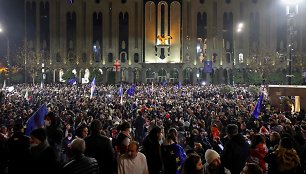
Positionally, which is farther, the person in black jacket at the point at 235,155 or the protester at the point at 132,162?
the person in black jacket at the point at 235,155

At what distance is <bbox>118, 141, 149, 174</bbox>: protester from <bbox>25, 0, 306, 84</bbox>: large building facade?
70.9 meters

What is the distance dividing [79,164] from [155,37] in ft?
239

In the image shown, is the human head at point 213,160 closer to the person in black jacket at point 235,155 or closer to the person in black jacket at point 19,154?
the person in black jacket at point 235,155

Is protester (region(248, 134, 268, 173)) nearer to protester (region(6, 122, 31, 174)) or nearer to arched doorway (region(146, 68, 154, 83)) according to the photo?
protester (region(6, 122, 31, 174))

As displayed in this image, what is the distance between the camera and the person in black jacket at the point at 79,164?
5867 millimetres

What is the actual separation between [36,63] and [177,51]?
25259 mm

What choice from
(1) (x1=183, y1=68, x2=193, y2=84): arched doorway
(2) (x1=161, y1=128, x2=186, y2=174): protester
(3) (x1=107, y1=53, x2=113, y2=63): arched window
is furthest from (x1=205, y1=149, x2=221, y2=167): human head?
(3) (x1=107, y1=53, x2=113, y2=63): arched window

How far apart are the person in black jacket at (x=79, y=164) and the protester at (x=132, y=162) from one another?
1.72 feet

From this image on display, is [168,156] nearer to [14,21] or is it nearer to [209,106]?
[209,106]

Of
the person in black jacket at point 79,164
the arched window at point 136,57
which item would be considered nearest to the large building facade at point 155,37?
the arched window at point 136,57

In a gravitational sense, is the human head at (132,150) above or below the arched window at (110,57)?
below

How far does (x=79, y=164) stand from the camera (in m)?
5.91

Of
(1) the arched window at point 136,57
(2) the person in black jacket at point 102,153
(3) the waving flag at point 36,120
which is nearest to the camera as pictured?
(2) the person in black jacket at point 102,153

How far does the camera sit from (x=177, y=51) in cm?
7831
